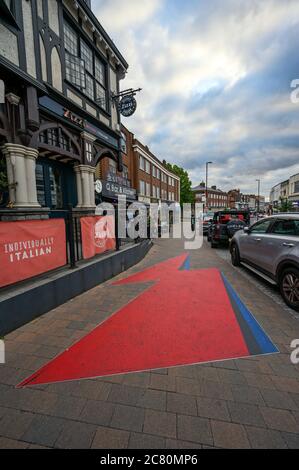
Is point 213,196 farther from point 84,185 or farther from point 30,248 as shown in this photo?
point 30,248

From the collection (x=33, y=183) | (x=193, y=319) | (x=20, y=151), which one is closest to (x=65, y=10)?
(x=20, y=151)

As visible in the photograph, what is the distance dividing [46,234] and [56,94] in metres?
5.48

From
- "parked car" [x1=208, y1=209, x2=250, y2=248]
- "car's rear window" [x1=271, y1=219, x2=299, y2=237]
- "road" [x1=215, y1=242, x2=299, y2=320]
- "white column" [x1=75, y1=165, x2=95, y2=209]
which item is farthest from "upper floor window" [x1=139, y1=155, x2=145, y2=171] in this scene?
"car's rear window" [x1=271, y1=219, x2=299, y2=237]

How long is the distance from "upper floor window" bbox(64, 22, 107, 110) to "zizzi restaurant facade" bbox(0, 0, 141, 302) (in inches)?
1.2

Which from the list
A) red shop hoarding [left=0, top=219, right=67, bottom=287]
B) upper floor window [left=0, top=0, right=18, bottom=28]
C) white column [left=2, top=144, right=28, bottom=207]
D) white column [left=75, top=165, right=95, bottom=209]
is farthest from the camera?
white column [left=75, top=165, right=95, bottom=209]

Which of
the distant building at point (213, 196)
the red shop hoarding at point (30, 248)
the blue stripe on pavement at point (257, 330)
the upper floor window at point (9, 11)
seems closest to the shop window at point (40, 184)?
the upper floor window at point (9, 11)

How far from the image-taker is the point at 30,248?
12.7ft

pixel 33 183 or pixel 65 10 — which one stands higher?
pixel 65 10

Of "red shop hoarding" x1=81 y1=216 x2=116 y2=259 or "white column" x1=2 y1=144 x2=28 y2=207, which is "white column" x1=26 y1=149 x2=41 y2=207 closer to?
"white column" x1=2 y1=144 x2=28 y2=207

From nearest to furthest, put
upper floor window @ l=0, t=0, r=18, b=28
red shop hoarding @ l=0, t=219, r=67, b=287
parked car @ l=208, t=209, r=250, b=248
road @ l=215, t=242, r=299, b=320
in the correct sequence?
red shop hoarding @ l=0, t=219, r=67, b=287 → road @ l=215, t=242, r=299, b=320 → upper floor window @ l=0, t=0, r=18, b=28 → parked car @ l=208, t=209, r=250, b=248

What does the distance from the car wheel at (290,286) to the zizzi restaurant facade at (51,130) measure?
14.4 feet

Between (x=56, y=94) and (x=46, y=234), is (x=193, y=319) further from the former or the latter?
(x=56, y=94)

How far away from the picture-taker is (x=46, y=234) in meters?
4.21

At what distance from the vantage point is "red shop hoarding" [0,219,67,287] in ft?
11.2
